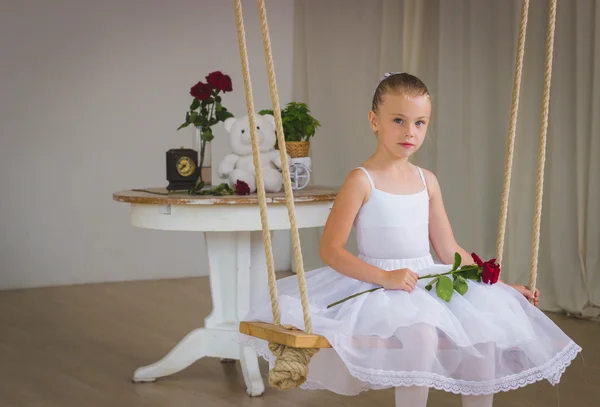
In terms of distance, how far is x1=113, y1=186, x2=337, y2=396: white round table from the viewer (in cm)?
267

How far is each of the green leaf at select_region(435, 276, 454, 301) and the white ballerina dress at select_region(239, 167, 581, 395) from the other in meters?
0.01

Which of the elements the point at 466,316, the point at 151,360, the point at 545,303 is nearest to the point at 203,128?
the point at 151,360

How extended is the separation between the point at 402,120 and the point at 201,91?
1.36m

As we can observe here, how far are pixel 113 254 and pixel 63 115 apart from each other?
82cm

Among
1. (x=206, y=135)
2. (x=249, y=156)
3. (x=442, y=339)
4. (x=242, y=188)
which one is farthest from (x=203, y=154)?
(x=442, y=339)

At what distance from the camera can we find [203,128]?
3029 millimetres

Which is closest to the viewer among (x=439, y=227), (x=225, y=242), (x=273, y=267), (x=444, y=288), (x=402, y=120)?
(x=273, y=267)

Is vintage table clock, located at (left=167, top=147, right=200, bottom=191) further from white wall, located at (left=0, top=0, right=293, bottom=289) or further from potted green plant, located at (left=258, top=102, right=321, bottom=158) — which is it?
white wall, located at (left=0, top=0, right=293, bottom=289)

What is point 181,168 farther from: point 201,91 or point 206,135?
point 201,91

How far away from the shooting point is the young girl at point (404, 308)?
1591 mm

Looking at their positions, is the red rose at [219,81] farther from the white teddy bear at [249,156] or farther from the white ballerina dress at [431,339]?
the white ballerina dress at [431,339]

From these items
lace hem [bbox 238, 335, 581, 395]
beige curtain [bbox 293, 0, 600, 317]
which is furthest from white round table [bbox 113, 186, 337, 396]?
beige curtain [bbox 293, 0, 600, 317]

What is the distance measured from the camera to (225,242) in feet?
9.53

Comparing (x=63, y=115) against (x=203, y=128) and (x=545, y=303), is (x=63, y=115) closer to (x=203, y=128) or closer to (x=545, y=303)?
(x=203, y=128)
